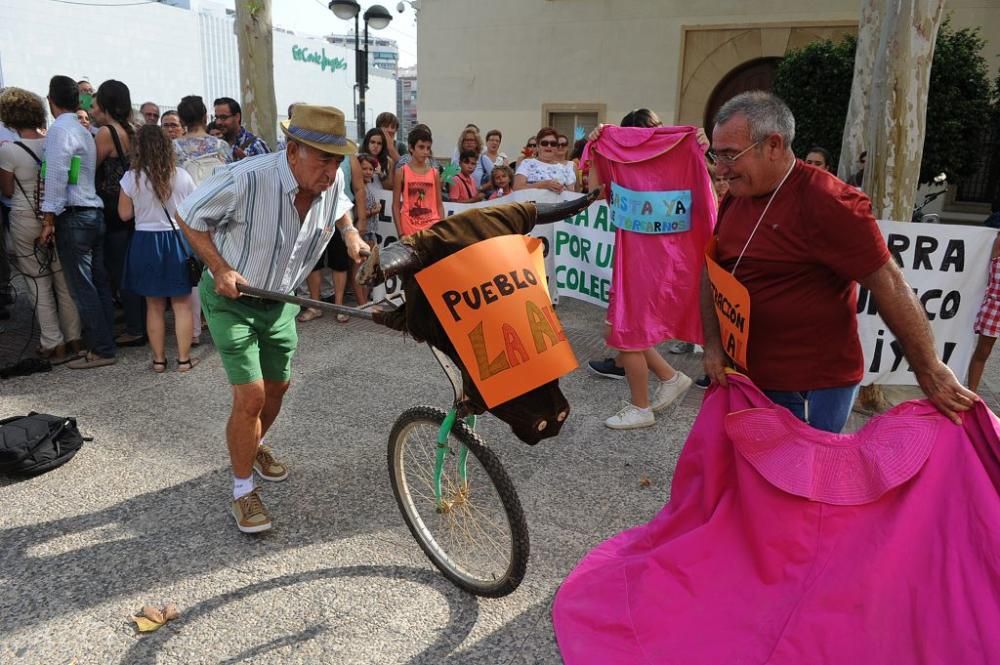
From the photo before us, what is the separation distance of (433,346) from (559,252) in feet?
15.7

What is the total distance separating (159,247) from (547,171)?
4.06m

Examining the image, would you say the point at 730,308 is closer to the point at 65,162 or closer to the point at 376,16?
the point at 65,162

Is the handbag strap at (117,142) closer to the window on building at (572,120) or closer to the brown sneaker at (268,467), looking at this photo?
the brown sneaker at (268,467)

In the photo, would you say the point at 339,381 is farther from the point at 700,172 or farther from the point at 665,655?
the point at 665,655

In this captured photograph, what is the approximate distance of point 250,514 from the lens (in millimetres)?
3279

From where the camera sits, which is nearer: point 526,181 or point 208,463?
point 208,463

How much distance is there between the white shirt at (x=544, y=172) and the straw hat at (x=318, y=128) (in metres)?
4.91

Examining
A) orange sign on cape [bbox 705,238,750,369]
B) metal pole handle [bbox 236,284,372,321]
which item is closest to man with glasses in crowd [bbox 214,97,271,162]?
metal pole handle [bbox 236,284,372,321]

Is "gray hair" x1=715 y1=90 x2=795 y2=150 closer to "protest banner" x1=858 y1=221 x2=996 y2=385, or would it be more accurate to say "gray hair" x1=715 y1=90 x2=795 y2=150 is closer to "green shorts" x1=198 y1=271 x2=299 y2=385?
"green shorts" x1=198 y1=271 x2=299 y2=385

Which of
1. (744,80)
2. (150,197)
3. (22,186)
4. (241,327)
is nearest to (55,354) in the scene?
(22,186)

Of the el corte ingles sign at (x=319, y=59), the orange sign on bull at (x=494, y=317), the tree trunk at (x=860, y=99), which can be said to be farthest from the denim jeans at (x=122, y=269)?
the el corte ingles sign at (x=319, y=59)

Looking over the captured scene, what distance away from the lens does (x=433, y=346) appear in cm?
262

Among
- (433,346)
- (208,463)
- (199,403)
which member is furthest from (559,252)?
(433,346)

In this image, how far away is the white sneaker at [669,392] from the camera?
4.86 meters
